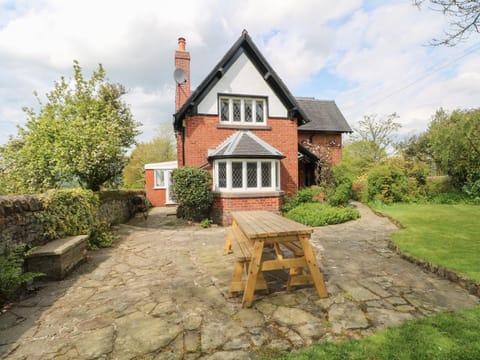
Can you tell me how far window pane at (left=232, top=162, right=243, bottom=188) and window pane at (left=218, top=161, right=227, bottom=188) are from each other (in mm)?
393

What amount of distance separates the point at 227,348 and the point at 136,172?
Result: 30.2 metres

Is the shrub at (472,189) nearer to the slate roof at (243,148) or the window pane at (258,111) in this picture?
the slate roof at (243,148)

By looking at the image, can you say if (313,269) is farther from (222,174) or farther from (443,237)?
(222,174)

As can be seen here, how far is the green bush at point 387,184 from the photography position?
12328 millimetres

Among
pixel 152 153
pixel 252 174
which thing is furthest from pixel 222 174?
pixel 152 153


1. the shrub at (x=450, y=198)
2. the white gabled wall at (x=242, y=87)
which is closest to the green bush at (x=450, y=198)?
the shrub at (x=450, y=198)

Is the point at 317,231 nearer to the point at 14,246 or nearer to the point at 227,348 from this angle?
the point at 227,348

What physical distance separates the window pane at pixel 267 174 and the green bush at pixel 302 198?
4.65 ft

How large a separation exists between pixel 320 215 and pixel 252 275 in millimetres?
6532

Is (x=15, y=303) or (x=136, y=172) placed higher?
(x=136, y=172)

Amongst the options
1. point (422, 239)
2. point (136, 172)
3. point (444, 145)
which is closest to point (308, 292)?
point (422, 239)

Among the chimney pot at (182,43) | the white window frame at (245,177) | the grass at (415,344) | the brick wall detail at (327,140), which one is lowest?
the grass at (415,344)

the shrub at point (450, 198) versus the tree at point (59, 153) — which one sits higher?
the tree at point (59, 153)

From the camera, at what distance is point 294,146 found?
1240cm
